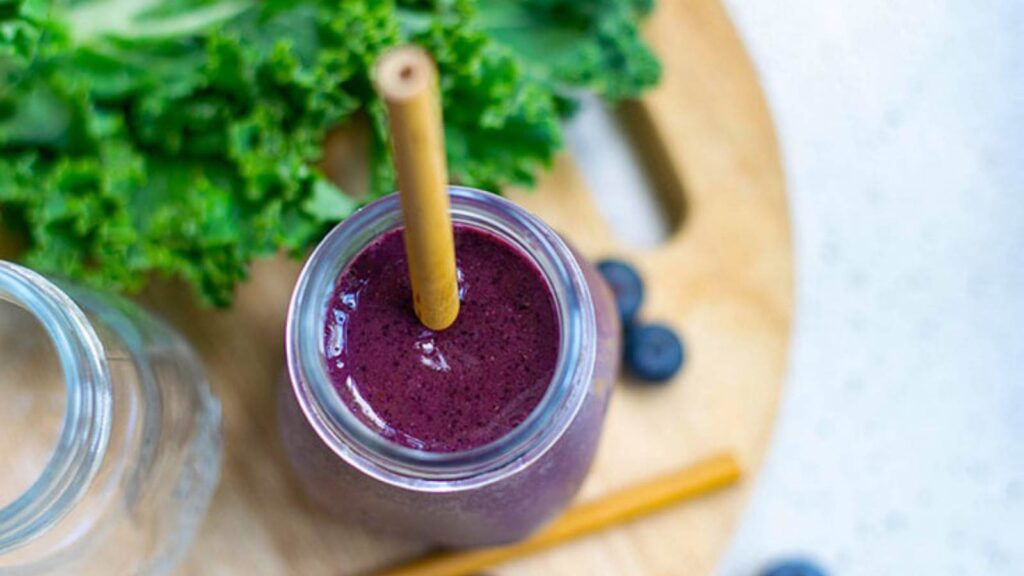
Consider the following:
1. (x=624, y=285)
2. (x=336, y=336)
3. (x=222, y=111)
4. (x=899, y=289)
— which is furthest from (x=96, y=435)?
(x=899, y=289)

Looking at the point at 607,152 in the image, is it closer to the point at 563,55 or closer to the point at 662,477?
the point at 563,55

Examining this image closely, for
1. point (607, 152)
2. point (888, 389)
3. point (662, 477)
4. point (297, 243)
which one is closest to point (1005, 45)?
point (888, 389)

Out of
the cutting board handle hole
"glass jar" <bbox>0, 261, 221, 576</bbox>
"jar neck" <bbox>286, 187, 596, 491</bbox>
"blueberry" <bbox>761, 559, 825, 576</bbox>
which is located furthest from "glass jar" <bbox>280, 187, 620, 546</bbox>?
"blueberry" <bbox>761, 559, 825, 576</bbox>

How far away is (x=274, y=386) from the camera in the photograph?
889mm

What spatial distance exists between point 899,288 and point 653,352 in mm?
384

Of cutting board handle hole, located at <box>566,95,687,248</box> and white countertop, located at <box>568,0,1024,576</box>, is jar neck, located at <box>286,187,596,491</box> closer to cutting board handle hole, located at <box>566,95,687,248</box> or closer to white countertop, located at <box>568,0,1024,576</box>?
cutting board handle hole, located at <box>566,95,687,248</box>

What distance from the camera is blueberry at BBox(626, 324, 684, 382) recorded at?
35.6 inches

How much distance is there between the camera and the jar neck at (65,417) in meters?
0.66

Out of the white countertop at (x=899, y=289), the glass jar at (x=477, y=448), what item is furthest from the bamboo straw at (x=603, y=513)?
the white countertop at (x=899, y=289)

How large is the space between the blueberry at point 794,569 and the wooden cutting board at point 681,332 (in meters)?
0.20

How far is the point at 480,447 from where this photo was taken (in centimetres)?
62

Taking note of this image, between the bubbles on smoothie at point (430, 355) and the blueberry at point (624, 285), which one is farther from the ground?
the blueberry at point (624, 285)

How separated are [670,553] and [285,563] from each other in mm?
281

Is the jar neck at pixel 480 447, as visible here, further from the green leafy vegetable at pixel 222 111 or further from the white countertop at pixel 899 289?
the white countertop at pixel 899 289
